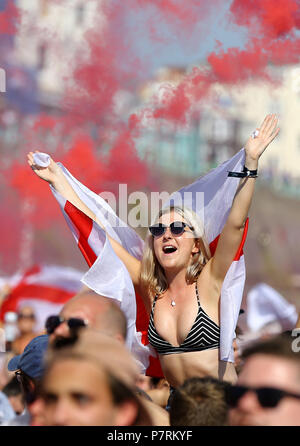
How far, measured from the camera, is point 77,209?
4.04 meters

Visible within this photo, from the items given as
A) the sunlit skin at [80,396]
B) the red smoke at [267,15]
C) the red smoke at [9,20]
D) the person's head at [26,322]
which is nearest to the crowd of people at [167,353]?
the sunlit skin at [80,396]

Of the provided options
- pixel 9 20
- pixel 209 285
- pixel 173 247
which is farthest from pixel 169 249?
pixel 9 20

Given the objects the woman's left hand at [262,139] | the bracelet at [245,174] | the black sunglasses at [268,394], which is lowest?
the black sunglasses at [268,394]

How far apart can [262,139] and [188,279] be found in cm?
84

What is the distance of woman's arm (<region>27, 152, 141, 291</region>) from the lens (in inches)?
157

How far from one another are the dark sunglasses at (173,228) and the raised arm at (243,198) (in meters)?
0.28

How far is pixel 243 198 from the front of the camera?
3525mm

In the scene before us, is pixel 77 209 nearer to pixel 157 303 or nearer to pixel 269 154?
pixel 157 303

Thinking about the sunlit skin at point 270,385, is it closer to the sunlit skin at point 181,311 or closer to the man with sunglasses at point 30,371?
the man with sunglasses at point 30,371

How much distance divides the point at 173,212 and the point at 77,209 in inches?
22.4

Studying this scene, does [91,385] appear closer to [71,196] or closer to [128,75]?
[71,196]

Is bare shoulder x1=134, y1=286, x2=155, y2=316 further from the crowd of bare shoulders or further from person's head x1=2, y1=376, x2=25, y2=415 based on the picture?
the crowd of bare shoulders

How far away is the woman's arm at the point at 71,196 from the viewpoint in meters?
4.00
